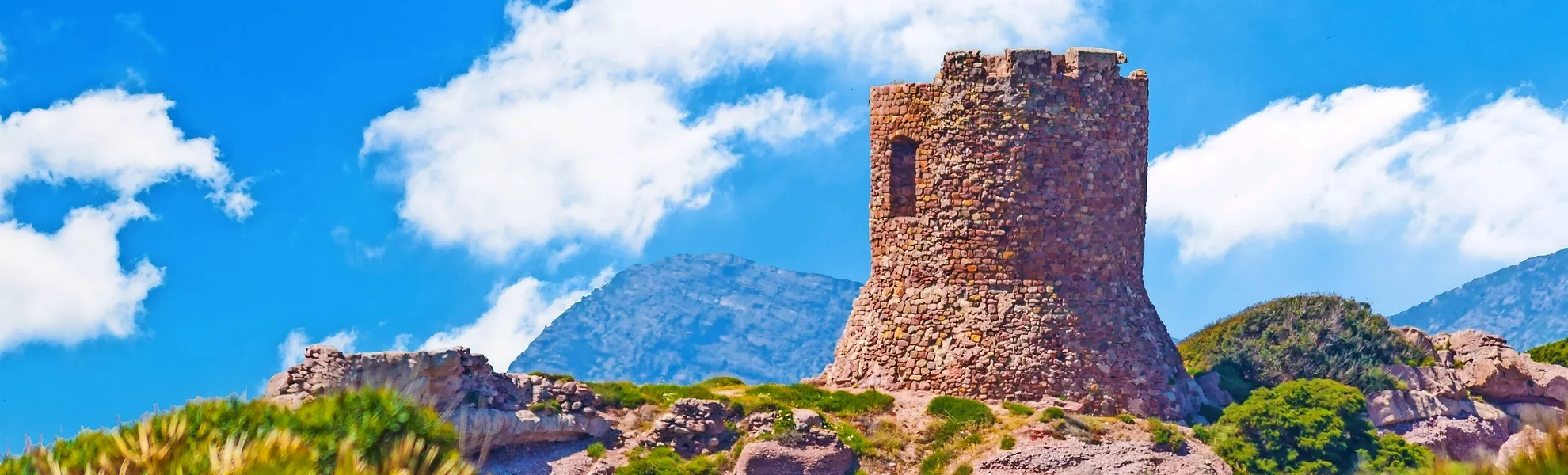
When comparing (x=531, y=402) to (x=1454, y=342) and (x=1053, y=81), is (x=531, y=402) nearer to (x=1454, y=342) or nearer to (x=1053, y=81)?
(x=1053, y=81)

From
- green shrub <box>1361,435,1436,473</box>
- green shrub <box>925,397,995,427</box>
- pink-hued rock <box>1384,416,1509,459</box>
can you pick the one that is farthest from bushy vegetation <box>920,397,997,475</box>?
pink-hued rock <box>1384,416,1509,459</box>

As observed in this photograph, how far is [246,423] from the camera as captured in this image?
2647cm

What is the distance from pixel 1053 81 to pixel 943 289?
13.1 feet

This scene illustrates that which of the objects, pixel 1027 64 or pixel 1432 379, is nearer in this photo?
pixel 1027 64

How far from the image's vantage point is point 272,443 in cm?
2083

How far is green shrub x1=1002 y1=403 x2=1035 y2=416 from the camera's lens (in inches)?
1351

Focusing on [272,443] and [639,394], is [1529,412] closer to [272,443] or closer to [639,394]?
[639,394]

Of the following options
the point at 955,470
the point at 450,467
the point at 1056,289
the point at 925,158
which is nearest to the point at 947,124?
the point at 925,158

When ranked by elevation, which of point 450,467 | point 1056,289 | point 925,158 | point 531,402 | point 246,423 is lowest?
point 450,467

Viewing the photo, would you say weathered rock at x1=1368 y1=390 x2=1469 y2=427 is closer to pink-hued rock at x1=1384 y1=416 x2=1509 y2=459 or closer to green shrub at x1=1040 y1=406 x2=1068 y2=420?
pink-hued rock at x1=1384 y1=416 x2=1509 y2=459

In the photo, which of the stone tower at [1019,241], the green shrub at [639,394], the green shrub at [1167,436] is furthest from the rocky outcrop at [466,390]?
the green shrub at [1167,436]

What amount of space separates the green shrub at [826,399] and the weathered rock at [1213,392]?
6474 millimetres

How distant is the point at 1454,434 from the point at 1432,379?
1758 millimetres

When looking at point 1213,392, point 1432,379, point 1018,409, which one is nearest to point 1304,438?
point 1213,392
